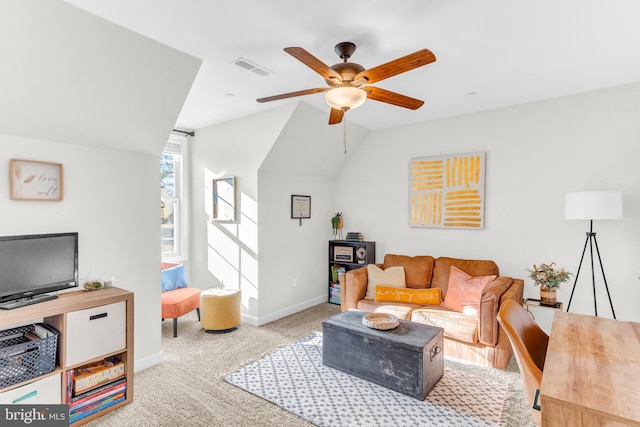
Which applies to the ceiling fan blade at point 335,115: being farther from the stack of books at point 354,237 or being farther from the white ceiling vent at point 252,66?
the stack of books at point 354,237

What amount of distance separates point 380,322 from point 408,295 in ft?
3.72

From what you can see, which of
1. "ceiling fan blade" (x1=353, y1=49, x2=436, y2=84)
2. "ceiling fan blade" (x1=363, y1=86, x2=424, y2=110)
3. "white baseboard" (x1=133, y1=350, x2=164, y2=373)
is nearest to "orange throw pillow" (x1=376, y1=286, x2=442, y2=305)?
"ceiling fan blade" (x1=363, y1=86, x2=424, y2=110)

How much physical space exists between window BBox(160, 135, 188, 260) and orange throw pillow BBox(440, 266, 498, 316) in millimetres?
3629

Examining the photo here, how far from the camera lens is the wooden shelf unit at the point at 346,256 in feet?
15.9

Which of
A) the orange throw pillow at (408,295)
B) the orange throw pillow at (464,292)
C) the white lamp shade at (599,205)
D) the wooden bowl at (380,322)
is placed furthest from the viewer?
the orange throw pillow at (408,295)

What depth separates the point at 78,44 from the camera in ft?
6.88

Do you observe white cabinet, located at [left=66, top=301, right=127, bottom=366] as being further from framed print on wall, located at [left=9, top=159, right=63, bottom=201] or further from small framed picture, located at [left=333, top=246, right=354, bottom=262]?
small framed picture, located at [left=333, top=246, right=354, bottom=262]

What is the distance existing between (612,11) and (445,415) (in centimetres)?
278

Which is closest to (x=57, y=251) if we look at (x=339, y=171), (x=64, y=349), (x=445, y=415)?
(x=64, y=349)

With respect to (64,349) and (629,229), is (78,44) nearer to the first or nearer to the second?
(64,349)

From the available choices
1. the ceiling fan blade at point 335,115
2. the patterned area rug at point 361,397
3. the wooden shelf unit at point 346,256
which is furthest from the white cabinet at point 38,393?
the wooden shelf unit at point 346,256

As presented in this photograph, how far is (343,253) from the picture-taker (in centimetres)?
510

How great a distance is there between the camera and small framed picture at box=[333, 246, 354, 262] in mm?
5039

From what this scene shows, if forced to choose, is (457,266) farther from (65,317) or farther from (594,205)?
(65,317)
